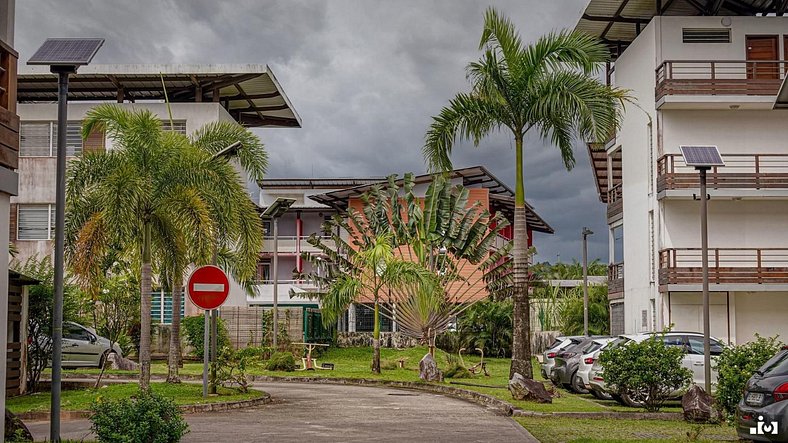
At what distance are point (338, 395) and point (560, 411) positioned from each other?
802cm

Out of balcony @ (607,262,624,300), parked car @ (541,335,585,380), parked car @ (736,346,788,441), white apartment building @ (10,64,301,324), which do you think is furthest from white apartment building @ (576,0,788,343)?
parked car @ (736,346,788,441)

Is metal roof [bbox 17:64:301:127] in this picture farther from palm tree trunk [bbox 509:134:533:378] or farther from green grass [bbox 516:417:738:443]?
green grass [bbox 516:417:738:443]

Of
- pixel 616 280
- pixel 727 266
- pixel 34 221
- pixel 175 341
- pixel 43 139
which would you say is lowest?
pixel 175 341

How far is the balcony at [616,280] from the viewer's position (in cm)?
4094

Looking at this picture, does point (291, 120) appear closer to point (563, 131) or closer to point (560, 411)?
point (563, 131)

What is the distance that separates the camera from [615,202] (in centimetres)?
4284

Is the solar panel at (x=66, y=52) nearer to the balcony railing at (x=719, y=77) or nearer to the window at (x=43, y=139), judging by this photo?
the balcony railing at (x=719, y=77)

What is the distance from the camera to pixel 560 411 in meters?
19.2

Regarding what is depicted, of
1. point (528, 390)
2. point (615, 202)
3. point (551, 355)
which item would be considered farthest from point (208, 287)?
point (615, 202)

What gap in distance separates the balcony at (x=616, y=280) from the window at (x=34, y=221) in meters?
24.1

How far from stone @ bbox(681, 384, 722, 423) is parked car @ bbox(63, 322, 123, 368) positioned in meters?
21.9

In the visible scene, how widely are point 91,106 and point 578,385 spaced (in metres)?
26.8

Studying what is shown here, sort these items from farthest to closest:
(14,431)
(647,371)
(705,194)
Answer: (647,371) → (705,194) → (14,431)

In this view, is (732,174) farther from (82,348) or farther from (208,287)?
(82,348)
